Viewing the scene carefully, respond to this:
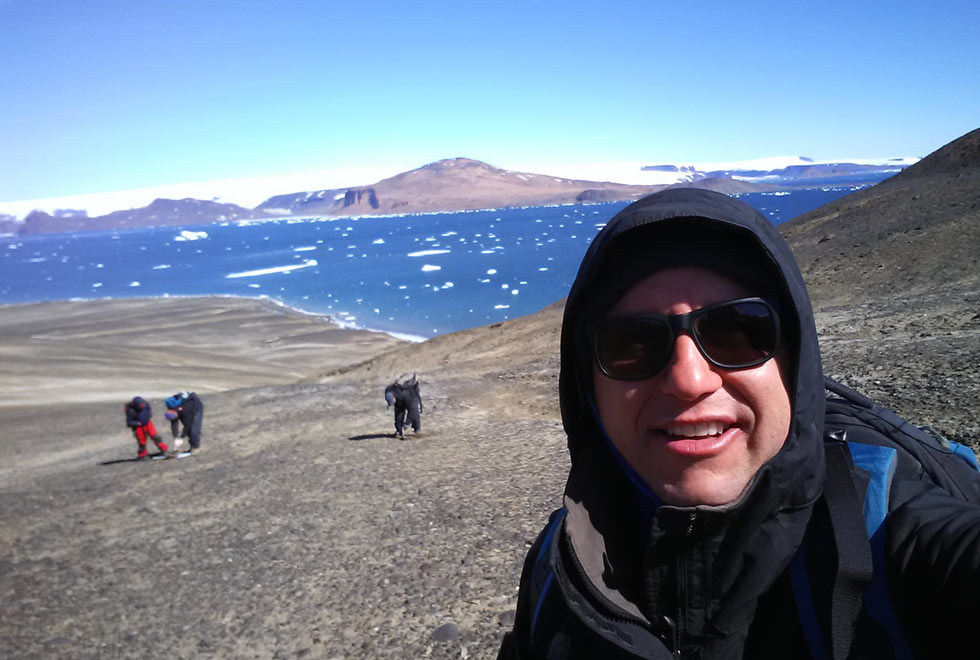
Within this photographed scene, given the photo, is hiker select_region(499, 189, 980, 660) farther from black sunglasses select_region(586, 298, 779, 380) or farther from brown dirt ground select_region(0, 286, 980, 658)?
brown dirt ground select_region(0, 286, 980, 658)

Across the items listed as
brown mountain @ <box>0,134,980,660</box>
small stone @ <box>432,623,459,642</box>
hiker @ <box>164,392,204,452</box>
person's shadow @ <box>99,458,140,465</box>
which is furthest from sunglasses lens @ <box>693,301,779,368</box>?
person's shadow @ <box>99,458,140,465</box>

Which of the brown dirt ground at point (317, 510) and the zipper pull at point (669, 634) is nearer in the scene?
the zipper pull at point (669, 634)

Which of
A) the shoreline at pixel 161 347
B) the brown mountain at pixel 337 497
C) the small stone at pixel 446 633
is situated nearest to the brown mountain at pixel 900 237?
the brown mountain at pixel 337 497

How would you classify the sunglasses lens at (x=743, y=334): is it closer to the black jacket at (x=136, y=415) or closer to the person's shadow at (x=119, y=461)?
the black jacket at (x=136, y=415)

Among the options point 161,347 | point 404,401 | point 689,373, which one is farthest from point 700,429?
point 161,347

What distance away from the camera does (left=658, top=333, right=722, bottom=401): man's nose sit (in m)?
1.43

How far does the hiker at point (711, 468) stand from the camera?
135 cm

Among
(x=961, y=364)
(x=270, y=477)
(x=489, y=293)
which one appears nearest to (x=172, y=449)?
(x=270, y=477)

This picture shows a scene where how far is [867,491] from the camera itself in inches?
52.6

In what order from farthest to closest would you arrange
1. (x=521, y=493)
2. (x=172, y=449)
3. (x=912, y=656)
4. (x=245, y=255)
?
(x=245, y=255) → (x=172, y=449) → (x=521, y=493) → (x=912, y=656)

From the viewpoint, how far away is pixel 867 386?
321 inches

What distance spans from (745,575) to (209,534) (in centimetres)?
784

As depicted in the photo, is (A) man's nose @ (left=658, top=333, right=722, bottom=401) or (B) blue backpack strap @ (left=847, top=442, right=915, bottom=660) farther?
(A) man's nose @ (left=658, top=333, right=722, bottom=401)

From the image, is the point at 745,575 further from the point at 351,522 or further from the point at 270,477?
the point at 270,477
